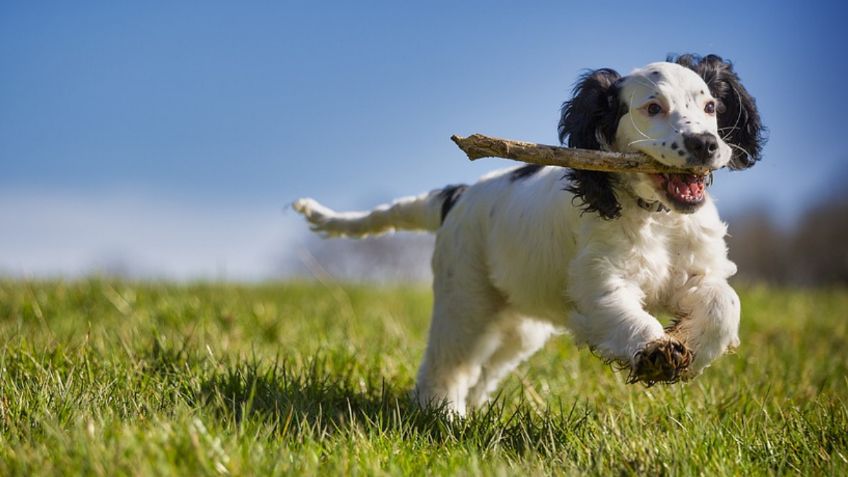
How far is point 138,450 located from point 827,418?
310 cm

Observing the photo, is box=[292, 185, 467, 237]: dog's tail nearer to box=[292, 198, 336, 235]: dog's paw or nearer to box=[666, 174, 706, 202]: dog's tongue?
box=[292, 198, 336, 235]: dog's paw

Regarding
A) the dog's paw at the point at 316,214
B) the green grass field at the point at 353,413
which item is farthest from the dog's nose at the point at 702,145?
the dog's paw at the point at 316,214

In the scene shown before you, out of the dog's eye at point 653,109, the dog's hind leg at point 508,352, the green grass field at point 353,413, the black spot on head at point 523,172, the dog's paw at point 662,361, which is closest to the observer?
the green grass field at point 353,413

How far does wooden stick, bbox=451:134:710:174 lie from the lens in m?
A: 3.67

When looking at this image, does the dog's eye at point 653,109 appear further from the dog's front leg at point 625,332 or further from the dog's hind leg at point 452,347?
the dog's hind leg at point 452,347

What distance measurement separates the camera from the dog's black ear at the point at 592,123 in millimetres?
3977

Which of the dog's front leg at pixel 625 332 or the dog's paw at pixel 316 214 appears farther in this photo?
the dog's paw at pixel 316 214

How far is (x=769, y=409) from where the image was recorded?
15.2ft

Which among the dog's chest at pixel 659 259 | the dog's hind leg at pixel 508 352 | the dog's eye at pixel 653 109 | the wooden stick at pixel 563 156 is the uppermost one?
the dog's eye at pixel 653 109

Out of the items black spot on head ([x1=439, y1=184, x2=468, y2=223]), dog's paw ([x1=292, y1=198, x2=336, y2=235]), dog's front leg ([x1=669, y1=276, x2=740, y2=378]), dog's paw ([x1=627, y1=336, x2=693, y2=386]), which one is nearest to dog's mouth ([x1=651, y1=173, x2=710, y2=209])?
dog's front leg ([x1=669, y1=276, x2=740, y2=378])

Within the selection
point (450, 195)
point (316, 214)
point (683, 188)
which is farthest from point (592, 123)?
point (316, 214)

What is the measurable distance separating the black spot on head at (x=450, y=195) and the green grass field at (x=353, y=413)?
3.41 feet

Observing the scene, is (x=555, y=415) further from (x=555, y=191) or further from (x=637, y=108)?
(x=637, y=108)

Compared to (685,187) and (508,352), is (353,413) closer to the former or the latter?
(508,352)
